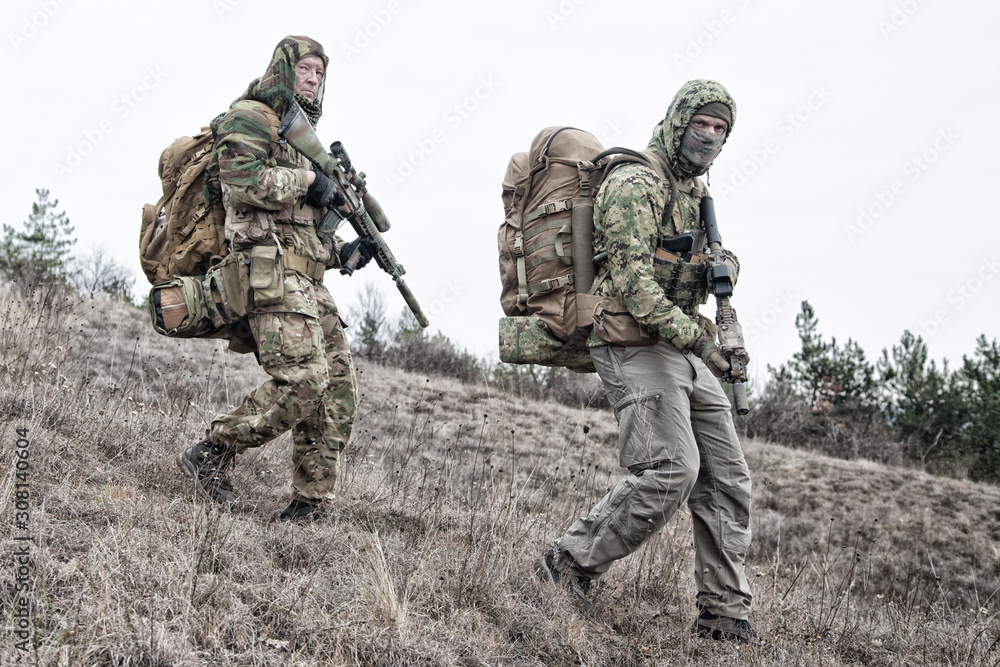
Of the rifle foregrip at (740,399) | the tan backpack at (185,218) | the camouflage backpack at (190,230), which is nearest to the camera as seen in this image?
the rifle foregrip at (740,399)

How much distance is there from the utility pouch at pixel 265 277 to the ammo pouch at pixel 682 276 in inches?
74.5

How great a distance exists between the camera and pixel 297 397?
398 centimetres

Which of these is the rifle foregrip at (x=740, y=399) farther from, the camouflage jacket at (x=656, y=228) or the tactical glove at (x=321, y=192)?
the tactical glove at (x=321, y=192)

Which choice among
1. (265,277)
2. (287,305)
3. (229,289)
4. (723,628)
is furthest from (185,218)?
(723,628)

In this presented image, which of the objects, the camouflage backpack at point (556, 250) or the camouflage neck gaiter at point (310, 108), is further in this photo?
the camouflage neck gaiter at point (310, 108)

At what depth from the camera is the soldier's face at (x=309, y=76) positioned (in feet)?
14.1

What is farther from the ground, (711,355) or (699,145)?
(699,145)

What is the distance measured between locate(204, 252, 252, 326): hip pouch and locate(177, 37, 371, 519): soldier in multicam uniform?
0.26ft

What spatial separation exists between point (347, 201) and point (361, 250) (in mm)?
365

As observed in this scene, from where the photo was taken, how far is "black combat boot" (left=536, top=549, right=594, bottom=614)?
12.0 feet

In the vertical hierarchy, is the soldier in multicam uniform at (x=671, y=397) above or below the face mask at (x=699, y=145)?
below

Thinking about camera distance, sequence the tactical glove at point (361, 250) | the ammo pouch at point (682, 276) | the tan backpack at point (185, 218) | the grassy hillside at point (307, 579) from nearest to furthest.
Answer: the grassy hillside at point (307, 579) → the ammo pouch at point (682, 276) → the tan backpack at point (185, 218) → the tactical glove at point (361, 250)

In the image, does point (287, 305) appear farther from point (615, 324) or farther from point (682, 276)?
point (682, 276)

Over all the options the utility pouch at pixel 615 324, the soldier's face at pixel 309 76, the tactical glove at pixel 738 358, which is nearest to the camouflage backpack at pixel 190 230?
the soldier's face at pixel 309 76
